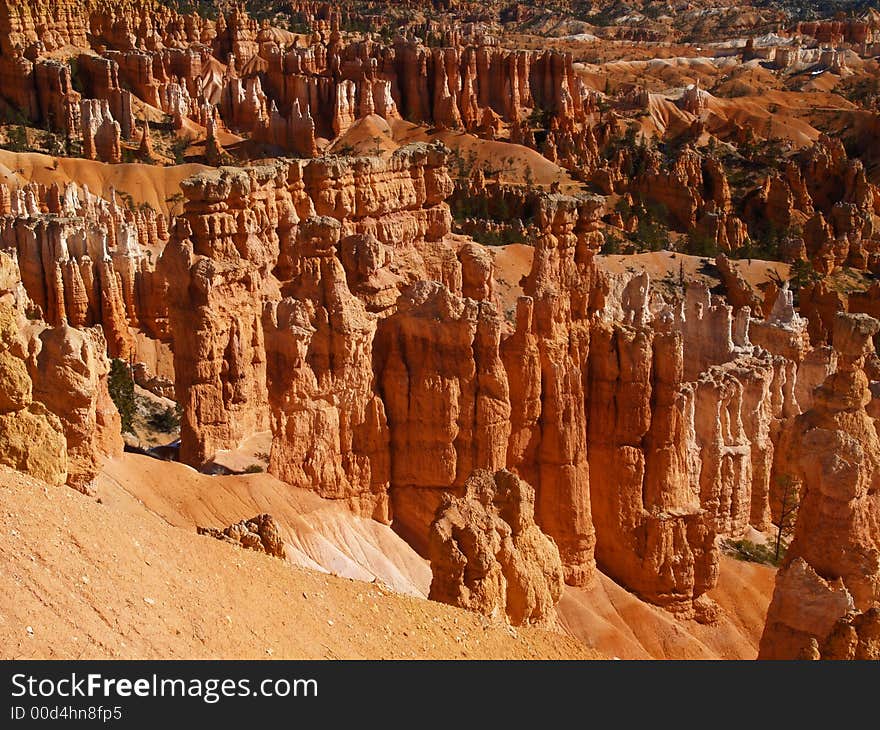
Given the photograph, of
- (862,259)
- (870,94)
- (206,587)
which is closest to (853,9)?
A: (870,94)

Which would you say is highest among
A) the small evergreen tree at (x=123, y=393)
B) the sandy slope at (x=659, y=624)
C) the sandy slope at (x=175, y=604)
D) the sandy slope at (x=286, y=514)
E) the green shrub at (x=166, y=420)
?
the sandy slope at (x=175, y=604)

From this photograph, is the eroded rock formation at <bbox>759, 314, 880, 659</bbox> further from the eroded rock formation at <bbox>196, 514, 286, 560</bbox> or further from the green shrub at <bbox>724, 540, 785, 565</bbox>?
the green shrub at <bbox>724, 540, 785, 565</bbox>

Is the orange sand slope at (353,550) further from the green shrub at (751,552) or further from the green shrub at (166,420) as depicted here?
the green shrub at (166,420)

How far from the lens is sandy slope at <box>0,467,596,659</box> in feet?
28.9

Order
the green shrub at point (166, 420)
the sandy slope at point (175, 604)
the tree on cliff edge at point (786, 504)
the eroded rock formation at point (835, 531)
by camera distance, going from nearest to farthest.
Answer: the sandy slope at point (175, 604) < the eroded rock formation at point (835, 531) < the green shrub at point (166, 420) < the tree on cliff edge at point (786, 504)

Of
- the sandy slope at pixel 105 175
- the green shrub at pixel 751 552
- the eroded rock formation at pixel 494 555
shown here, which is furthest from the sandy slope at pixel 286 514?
the sandy slope at pixel 105 175

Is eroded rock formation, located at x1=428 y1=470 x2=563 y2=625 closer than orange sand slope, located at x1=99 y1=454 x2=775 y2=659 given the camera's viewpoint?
Yes

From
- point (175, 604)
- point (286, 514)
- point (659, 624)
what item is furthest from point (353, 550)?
point (175, 604)

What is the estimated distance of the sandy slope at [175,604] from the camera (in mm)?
8805

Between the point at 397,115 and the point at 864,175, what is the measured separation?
29358 millimetres

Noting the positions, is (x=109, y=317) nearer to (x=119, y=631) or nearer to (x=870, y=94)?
(x=119, y=631)

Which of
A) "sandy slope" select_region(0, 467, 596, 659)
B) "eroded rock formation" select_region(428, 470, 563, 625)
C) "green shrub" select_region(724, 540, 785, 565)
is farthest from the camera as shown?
"green shrub" select_region(724, 540, 785, 565)

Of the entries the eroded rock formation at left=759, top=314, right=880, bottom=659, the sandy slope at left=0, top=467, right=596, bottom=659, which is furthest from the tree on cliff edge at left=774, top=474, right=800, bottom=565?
the sandy slope at left=0, top=467, right=596, bottom=659

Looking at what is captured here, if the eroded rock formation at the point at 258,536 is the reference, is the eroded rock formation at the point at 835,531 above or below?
below
